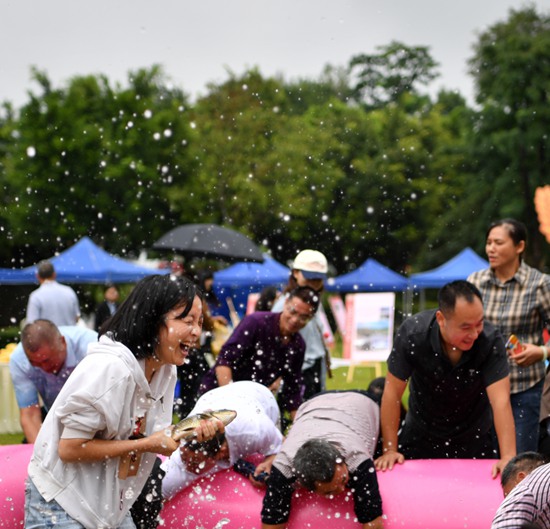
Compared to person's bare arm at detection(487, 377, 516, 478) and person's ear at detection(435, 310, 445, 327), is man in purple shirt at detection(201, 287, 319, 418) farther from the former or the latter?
person's bare arm at detection(487, 377, 516, 478)

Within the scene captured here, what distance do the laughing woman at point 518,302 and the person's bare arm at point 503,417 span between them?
667 millimetres

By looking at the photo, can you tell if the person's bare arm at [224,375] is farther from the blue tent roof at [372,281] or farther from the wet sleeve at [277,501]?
the blue tent roof at [372,281]

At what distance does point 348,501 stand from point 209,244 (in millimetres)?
7976

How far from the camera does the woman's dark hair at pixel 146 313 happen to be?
291 cm

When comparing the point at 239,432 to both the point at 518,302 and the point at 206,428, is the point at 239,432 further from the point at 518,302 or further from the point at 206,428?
the point at 518,302

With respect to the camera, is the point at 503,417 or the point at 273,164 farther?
the point at 273,164

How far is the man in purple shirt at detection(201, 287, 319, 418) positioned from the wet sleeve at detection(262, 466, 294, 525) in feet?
4.04

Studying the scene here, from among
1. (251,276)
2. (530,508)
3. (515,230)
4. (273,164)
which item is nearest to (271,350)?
(515,230)

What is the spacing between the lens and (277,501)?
13.3 ft

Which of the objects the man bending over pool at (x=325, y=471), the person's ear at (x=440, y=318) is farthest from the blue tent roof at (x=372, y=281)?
the man bending over pool at (x=325, y=471)

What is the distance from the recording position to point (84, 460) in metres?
2.84

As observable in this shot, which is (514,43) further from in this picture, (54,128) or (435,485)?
(435,485)

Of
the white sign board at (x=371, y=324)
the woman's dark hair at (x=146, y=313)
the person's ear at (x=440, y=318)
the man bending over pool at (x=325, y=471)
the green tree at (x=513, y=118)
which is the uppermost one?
the green tree at (x=513, y=118)

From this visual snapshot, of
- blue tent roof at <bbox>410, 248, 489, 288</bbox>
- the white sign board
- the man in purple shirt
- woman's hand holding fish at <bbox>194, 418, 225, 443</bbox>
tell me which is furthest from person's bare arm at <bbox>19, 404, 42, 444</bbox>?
blue tent roof at <bbox>410, 248, 489, 288</bbox>
